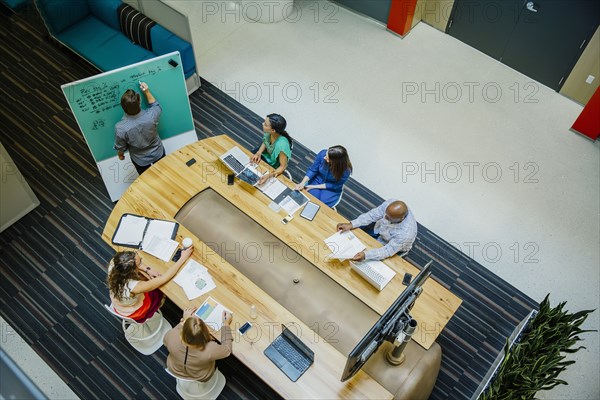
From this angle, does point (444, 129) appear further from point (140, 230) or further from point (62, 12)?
point (62, 12)

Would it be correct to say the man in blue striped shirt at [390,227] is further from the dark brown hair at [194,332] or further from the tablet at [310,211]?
the dark brown hair at [194,332]

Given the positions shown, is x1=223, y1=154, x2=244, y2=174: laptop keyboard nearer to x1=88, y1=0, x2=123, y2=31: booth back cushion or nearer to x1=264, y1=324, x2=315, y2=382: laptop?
x1=264, y1=324, x2=315, y2=382: laptop

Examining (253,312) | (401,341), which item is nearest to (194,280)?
(253,312)

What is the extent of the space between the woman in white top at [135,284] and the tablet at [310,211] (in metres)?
1.06

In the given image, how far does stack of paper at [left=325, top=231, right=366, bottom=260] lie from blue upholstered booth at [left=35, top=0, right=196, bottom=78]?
312cm

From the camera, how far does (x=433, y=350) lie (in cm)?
449

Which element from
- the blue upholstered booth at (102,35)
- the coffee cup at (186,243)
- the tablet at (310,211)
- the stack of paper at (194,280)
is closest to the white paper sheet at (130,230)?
the coffee cup at (186,243)

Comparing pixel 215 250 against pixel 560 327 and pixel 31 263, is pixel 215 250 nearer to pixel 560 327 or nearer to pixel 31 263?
pixel 31 263

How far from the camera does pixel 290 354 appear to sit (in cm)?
413

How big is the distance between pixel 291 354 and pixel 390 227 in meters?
1.45

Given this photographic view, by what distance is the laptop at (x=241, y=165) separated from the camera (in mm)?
5066

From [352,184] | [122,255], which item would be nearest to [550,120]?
[352,184]

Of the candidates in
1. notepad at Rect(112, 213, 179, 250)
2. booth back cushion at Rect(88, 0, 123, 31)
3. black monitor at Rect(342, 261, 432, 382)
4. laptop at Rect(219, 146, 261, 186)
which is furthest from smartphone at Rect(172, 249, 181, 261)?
booth back cushion at Rect(88, 0, 123, 31)

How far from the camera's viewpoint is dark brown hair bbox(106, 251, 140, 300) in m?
4.06
